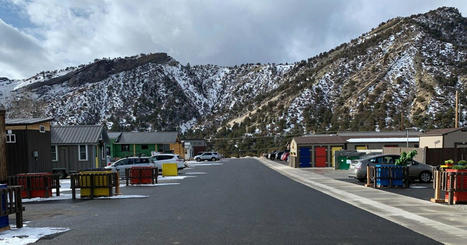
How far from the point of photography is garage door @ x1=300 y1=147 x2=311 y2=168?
4303 centimetres

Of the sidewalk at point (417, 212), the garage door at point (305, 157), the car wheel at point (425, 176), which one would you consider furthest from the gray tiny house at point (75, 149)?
the car wheel at point (425, 176)

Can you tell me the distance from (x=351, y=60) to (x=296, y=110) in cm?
1740

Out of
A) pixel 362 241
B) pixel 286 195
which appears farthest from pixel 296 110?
pixel 362 241

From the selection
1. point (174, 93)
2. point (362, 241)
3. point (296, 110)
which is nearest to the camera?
point (362, 241)

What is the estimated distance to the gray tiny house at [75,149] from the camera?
122ft

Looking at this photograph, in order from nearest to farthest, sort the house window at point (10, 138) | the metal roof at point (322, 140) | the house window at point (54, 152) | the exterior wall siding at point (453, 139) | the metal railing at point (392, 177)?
the metal railing at point (392, 177), the house window at point (10, 138), the exterior wall siding at point (453, 139), the house window at point (54, 152), the metal roof at point (322, 140)

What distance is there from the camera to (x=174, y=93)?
13100cm

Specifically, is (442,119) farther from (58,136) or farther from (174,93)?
(174,93)

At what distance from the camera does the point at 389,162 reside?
23266mm

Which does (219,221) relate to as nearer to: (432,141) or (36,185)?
(36,185)

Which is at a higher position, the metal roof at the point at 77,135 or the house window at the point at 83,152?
the metal roof at the point at 77,135

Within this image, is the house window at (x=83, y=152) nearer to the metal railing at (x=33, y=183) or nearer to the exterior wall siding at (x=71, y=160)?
the exterior wall siding at (x=71, y=160)

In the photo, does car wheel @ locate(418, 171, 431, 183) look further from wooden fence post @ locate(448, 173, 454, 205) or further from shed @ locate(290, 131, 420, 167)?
shed @ locate(290, 131, 420, 167)

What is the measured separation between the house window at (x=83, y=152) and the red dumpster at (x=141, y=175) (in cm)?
1588
